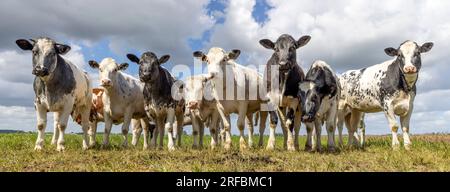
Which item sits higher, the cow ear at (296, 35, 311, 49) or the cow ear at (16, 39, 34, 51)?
the cow ear at (296, 35, 311, 49)

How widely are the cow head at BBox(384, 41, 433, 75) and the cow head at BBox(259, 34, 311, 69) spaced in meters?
2.68

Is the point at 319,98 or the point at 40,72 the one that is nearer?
the point at 40,72

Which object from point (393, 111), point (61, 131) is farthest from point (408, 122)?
point (61, 131)

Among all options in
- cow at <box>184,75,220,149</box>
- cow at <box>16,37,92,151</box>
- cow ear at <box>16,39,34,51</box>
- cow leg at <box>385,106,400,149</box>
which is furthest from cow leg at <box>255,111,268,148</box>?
cow ear at <box>16,39,34,51</box>

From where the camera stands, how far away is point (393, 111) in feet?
42.8

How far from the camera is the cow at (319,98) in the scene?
11820 millimetres

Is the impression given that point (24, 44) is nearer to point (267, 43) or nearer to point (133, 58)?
point (133, 58)

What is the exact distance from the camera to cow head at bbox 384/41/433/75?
39.7 feet

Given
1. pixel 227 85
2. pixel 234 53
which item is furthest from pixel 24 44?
pixel 234 53

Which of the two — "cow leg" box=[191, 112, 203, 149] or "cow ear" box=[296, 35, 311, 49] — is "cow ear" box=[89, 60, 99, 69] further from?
"cow ear" box=[296, 35, 311, 49]

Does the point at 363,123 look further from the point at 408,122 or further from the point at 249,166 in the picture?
the point at 249,166

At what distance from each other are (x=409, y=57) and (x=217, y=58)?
5416mm

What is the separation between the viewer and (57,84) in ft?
40.4
